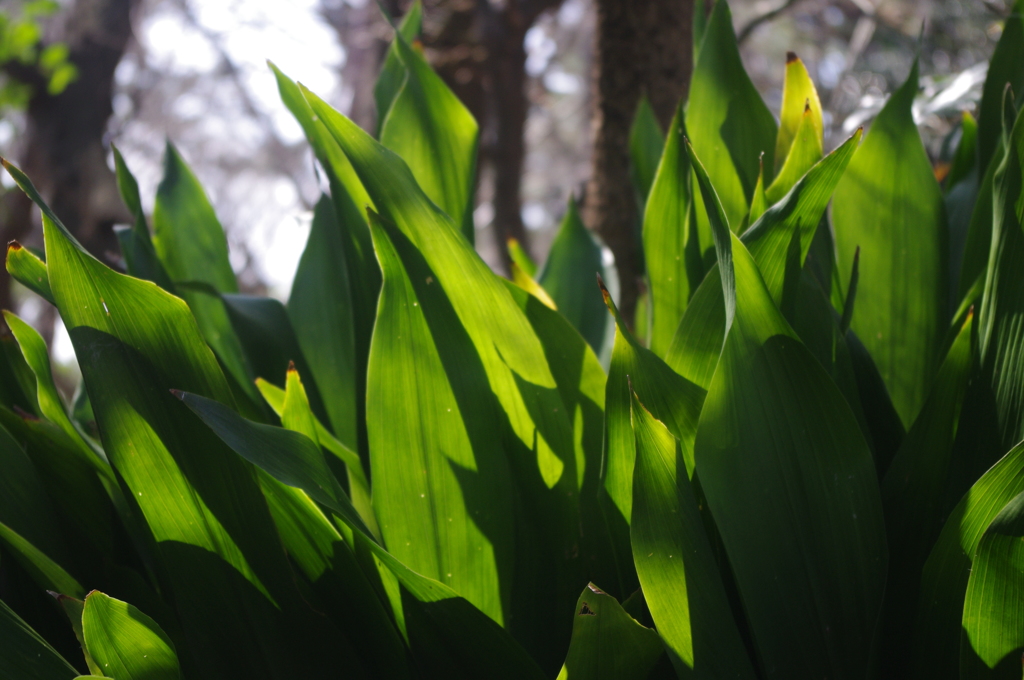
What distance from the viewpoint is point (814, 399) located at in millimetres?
348

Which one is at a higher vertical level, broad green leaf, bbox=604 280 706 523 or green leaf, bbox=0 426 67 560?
broad green leaf, bbox=604 280 706 523

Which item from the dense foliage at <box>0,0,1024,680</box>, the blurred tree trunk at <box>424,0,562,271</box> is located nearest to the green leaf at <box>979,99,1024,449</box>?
the dense foliage at <box>0,0,1024,680</box>

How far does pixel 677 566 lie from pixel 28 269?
0.44 m

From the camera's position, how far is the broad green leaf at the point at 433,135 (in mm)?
573

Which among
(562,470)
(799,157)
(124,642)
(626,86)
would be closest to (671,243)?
(799,157)

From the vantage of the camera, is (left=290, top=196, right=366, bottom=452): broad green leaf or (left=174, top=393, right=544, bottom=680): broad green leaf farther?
(left=290, top=196, right=366, bottom=452): broad green leaf

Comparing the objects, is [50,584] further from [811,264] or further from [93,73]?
[93,73]

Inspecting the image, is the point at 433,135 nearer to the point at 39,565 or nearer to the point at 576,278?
the point at 576,278

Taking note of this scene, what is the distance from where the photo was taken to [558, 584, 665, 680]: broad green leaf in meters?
0.30

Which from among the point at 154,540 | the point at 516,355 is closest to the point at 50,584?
the point at 154,540

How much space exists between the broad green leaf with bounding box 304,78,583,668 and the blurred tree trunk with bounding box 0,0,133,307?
10.0ft

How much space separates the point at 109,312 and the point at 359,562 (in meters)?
0.18

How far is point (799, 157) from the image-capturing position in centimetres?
49

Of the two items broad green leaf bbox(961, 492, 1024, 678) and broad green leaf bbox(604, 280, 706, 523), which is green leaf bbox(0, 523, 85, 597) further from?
broad green leaf bbox(961, 492, 1024, 678)
